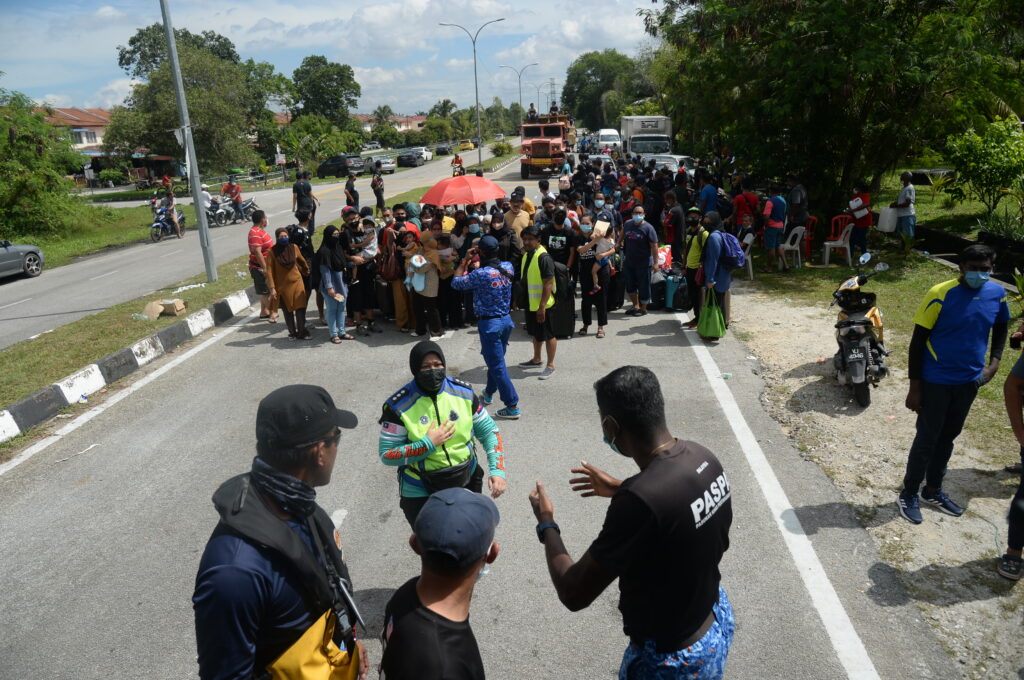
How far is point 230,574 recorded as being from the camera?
6.61 feet

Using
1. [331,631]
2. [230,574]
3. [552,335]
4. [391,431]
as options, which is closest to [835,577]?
[391,431]

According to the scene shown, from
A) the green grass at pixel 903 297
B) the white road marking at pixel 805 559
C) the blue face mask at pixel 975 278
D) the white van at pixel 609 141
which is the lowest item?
the white road marking at pixel 805 559

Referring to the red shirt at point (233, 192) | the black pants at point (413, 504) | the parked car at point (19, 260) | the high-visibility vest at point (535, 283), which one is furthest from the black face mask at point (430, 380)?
the red shirt at point (233, 192)

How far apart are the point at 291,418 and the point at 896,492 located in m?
4.89

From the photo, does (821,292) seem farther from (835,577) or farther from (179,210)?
(179,210)

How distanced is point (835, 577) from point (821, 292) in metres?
8.09

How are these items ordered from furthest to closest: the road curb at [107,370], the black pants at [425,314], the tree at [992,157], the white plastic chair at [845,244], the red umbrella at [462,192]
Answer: the white plastic chair at [845,244], the tree at [992,157], the red umbrella at [462,192], the black pants at [425,314], the road curb at [107,370]

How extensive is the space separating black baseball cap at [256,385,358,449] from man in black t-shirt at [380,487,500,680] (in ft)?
1.55

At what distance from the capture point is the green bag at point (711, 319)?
9.19m

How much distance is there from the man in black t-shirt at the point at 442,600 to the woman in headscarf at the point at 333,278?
7835 millimetres

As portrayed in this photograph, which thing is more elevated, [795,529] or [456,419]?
[456,419]

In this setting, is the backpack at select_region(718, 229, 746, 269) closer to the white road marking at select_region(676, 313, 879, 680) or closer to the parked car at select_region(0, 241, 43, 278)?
the white road marking at select_region(676, 313, 879, 680)

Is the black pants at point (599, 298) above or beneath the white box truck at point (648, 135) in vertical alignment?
beneath

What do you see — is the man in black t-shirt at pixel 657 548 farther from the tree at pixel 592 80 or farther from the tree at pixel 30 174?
the tree at pixel 592 80
